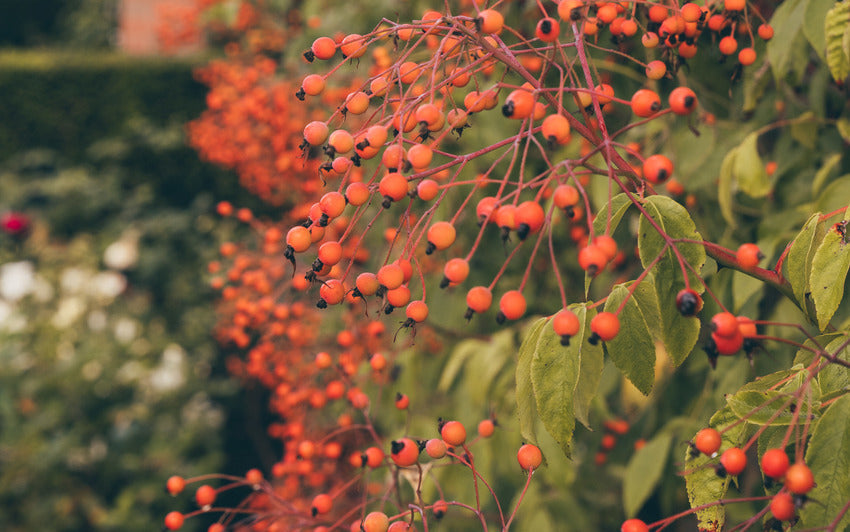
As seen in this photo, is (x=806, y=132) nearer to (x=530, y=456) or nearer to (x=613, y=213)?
(x=613, y=213)

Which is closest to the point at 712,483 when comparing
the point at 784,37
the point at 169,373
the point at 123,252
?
the point at 784,37

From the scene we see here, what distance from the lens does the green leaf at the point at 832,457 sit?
0.70m

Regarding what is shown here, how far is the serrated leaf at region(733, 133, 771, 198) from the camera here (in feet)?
4.50

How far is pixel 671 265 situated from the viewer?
809 mm

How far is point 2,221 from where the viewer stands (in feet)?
15.2

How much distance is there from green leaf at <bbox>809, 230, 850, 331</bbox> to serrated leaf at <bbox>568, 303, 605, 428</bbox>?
283 millimetres

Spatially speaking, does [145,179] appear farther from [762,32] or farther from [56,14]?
[762,32]

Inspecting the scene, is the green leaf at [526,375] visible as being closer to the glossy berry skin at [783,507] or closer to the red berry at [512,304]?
the red berry at [512,304]

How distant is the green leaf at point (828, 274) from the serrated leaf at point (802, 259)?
40mm

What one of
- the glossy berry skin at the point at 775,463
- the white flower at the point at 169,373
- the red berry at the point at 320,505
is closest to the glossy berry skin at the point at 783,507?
the glossy berry skin at the point at 775,463

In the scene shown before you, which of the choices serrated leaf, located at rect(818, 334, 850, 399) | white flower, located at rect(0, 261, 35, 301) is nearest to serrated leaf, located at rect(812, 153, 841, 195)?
serrated leaf, located at rect(818, 334, 850, 399)

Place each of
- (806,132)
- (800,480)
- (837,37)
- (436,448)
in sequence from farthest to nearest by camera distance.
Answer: (806,132), (837,37), (436,448), (800,480)

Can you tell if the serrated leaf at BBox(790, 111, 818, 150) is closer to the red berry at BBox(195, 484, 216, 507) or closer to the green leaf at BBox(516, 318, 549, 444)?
the green leaf at BBox(516, 318, 549, 444)

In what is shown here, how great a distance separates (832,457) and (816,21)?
0.82 meters
